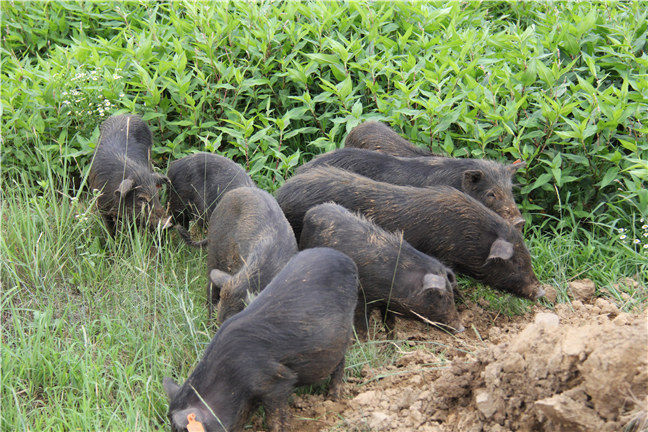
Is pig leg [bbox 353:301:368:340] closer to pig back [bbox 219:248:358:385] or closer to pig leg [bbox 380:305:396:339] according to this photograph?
pig leg [bbox 380:305:396:339]

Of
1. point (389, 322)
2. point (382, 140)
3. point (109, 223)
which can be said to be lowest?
point (109, 223)

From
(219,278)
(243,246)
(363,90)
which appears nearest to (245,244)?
(243,246)

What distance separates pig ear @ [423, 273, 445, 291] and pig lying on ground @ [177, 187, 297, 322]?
0.91 meters

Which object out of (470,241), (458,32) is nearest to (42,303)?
(470,241)

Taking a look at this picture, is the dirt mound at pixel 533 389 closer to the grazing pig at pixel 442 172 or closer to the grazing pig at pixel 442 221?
the grazing pig at pixel 442 221

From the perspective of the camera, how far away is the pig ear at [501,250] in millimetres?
5113

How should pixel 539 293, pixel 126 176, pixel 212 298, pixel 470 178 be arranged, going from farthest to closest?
pixel 126 176 → pixel 470 178 → pixel 539 293 → pixel 212 298

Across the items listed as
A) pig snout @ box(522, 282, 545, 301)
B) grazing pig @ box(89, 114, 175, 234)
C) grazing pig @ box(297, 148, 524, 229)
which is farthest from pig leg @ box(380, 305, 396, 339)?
grazing pig @ box(89, 114, 175, 234)

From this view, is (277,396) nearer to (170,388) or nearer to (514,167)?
(170,388)

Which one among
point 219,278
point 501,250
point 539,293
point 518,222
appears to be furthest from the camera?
point 518,222

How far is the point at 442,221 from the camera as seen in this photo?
5.43 meters

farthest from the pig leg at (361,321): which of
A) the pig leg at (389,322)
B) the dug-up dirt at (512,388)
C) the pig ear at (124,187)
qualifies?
the pig ear at (124,187)

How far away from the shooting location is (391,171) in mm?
6066

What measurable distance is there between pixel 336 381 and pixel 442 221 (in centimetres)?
167
